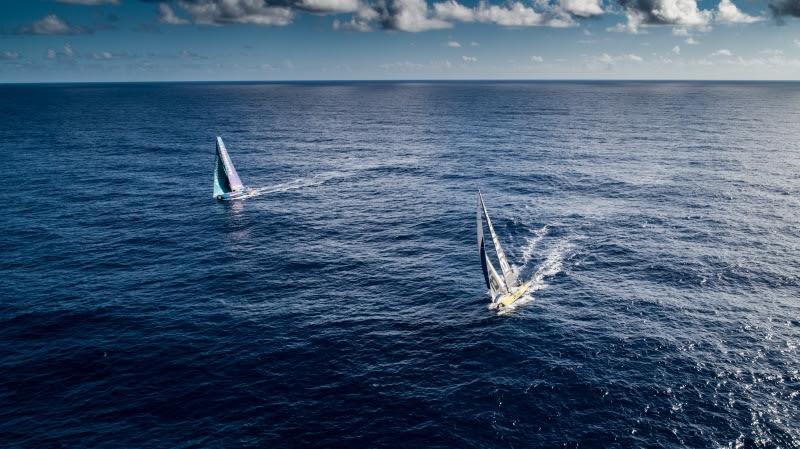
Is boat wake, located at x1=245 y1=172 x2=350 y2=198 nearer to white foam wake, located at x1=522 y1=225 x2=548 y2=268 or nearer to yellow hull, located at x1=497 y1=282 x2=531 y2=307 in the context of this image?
white foam wake, located at x1=522 y1=225 x2=548 y2=268

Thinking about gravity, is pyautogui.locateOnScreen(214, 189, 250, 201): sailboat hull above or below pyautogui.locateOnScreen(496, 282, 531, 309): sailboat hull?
above

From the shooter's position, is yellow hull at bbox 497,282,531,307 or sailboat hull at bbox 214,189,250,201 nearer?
yellow hull at bbox 497,282,531,307

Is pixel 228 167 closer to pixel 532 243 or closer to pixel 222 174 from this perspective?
pixel 222 174

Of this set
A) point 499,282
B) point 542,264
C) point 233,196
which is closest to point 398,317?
point 499,282

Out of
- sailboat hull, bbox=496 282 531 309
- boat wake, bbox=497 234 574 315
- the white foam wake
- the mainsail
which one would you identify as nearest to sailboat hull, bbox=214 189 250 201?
the mainsail

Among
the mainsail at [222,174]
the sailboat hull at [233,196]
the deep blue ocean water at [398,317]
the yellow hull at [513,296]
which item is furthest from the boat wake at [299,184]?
the yellow hull at [513,296]

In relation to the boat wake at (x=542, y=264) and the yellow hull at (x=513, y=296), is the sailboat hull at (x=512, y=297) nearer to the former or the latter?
the yellow hull at (x=513, y=296)
